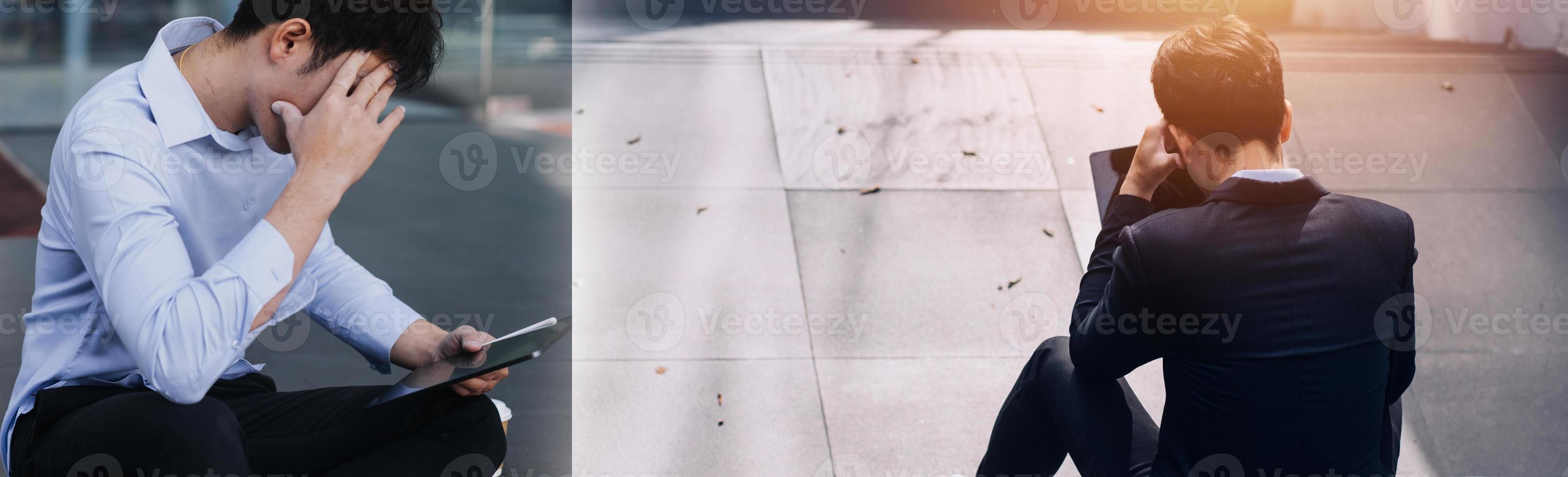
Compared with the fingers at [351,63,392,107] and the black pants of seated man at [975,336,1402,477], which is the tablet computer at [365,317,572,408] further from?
the black pants of seated man at [975,336,1402,477]

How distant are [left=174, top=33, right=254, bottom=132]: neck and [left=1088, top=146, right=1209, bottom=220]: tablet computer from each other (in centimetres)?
162

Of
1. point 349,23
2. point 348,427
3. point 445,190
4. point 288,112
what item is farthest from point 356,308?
point 445,190

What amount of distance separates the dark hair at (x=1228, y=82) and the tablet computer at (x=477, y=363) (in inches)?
48.2

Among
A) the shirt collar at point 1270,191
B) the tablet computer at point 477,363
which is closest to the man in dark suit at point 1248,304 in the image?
the shirt collar at point 1270,191

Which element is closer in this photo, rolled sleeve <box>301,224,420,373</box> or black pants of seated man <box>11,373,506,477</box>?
black pants of seated man <box>11,373,506,477</box>

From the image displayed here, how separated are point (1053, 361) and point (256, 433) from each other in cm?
151

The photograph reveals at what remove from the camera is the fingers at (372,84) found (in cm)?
178

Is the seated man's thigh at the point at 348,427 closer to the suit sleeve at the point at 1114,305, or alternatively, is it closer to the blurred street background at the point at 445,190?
the blurred street background at the point at 445,190

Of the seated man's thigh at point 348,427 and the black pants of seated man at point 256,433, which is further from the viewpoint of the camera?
the seated man's thigh at point 348,427

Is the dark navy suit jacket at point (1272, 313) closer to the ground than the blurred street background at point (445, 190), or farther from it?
farther from it

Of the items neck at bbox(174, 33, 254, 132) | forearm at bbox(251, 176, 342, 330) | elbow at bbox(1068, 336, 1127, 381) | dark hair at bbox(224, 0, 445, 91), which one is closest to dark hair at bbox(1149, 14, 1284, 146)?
elbow at bbox(1068, 336, 1127, 381)

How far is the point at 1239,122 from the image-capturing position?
1872 mm

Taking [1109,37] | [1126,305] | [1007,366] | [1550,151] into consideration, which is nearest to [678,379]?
[1007,366]

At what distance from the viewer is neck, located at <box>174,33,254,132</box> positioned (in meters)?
1.82
